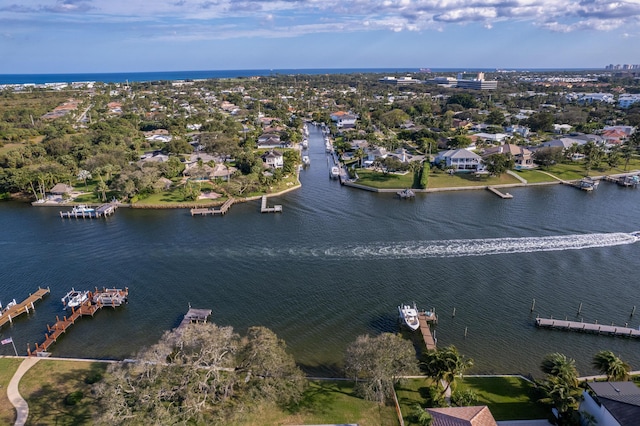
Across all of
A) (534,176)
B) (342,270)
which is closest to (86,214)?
(342,270)

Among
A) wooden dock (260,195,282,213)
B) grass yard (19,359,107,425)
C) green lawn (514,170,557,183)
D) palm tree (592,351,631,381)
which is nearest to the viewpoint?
grass yard (19,359,107,425)

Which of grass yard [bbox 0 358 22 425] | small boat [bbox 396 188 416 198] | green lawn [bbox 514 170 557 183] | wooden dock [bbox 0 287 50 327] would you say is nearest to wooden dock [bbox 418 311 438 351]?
grass yard [bbox 0 358 22 425]

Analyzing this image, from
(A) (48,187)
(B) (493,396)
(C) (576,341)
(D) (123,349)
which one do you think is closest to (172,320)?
(D) (123,349)

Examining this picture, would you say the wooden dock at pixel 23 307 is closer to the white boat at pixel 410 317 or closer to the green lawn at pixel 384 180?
the white boat at pixel 410 317

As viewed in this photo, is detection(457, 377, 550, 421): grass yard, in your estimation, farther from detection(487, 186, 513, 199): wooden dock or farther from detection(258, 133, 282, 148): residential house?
detection(258, 133, 282, 148): residential house

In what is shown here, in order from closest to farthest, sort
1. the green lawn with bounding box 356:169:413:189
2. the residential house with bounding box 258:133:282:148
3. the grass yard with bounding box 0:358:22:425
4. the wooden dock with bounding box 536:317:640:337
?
the grass yard with bounding box 0:358:22:425
the wooden dock with bounding box 536:317:640:337
the green lawn with bounding box 356:169:413:189
the residential house with bounding box 258:133:282:148
